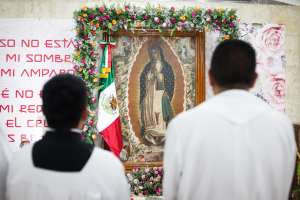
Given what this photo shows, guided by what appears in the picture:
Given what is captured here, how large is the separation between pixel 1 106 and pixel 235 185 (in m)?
3.99

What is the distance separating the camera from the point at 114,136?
384 centimetres

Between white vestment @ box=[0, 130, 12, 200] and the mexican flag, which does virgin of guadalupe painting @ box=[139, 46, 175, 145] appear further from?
white vestment @ box=[0, 130, 12, 200]

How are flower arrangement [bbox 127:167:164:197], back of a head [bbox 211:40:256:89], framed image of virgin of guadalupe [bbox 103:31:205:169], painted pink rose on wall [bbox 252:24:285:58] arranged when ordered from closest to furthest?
back of a head [bbox 211:40:256:89]
flower arrangement [bbox 127:167:164:197]
framed image of virgin of guadalupe [bbox 103:31:205:169]
painted pink rose on wall [bbox 252:24:285:58]

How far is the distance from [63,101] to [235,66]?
Result: 2.85 feet

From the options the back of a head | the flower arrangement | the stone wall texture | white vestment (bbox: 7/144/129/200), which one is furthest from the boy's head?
the stone wall texture

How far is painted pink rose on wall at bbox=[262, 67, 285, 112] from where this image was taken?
14.4 feet

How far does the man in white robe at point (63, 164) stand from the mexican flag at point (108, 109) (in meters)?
2.59

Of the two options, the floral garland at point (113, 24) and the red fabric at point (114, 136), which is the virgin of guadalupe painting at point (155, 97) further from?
the floral garland at point (113, 24)

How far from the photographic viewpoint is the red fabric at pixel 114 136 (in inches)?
150

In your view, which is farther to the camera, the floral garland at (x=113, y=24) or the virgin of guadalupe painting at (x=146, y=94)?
the virgin of guadalupe painting at (x=146, y=94)

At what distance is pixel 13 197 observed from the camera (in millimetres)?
1187

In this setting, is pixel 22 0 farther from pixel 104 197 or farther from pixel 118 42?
pixel 104 197

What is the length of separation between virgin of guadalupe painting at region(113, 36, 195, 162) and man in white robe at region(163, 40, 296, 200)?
9.29 feet

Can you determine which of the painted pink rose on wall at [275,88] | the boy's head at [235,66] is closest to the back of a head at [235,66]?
the boy's head at [235,66]
